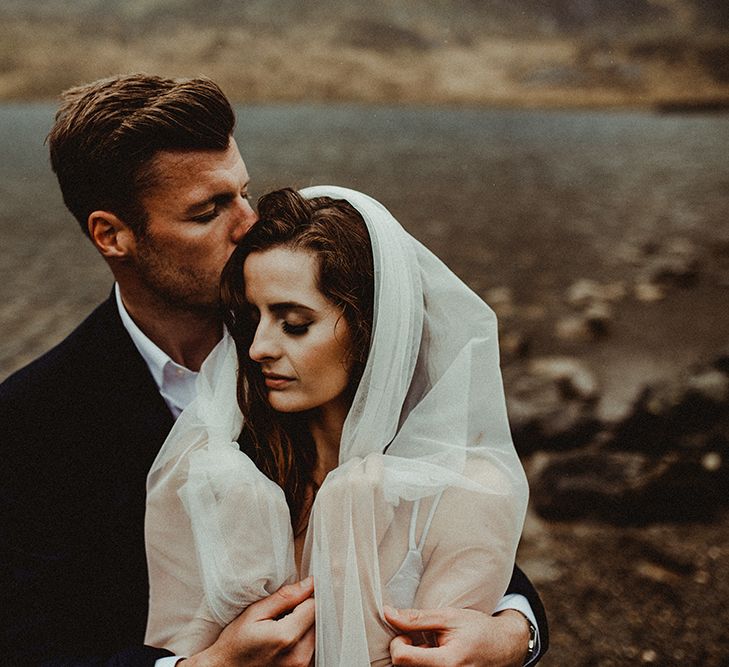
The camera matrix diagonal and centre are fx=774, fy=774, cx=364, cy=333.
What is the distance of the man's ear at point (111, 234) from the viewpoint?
9.87ft

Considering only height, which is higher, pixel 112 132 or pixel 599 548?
pixel 112 132

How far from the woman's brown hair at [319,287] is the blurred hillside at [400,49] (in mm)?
64000

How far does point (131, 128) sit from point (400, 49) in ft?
274

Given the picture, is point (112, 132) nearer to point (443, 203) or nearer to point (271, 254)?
point (271, 254)

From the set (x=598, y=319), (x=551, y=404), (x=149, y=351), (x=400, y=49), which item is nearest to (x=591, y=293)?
(x=598, y=319)

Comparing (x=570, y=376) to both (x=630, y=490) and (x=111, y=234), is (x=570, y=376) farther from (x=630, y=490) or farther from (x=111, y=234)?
(x=111, y=234)

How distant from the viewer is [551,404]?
6.99 m

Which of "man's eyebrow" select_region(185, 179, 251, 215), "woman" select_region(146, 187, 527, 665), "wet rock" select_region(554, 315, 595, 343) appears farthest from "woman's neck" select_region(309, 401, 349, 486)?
"wet rock" select_region(554, 315, 595, 343)

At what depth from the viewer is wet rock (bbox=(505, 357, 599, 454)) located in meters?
6.45

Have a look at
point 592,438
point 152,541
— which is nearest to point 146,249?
point 152,541

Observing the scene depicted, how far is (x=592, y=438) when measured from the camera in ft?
21.4

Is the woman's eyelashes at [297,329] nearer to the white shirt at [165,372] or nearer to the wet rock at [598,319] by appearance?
the white shirt at [165,372]

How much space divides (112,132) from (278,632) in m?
1.83

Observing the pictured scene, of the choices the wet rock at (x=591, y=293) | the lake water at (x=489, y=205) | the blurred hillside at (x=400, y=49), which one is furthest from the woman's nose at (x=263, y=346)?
the blurred hillside at (x=400, y=49)
